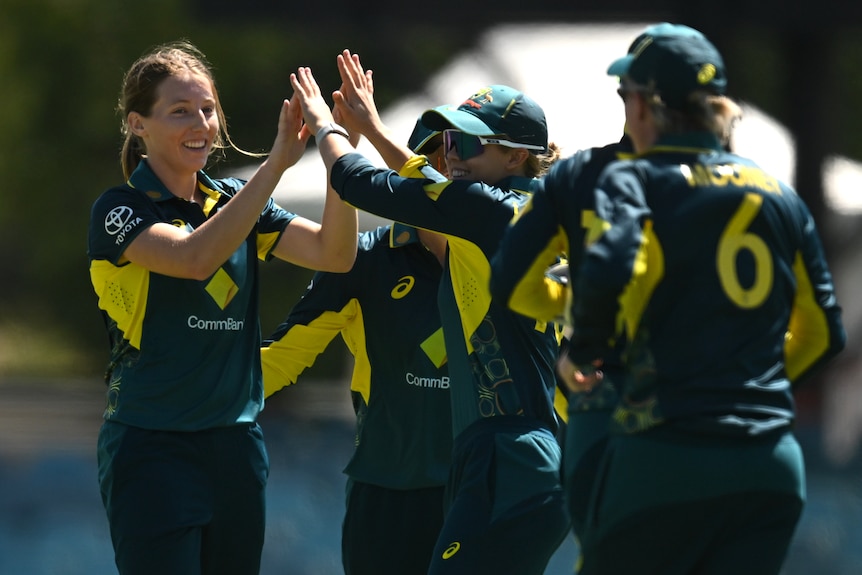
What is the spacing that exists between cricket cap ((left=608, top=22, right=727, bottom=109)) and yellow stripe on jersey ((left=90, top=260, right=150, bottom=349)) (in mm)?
1367

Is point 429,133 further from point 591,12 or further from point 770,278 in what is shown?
point 591,12

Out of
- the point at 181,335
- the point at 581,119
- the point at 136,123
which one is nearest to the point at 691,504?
the point at 181,335

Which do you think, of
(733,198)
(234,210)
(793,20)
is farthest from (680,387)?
(793,20)

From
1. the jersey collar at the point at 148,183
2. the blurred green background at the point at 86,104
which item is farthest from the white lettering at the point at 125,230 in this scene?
the blurred green background at the point at 86,104

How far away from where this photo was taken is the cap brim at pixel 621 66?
112 inches

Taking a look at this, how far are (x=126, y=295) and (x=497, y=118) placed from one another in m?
1.02

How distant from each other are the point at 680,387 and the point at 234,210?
1288mm

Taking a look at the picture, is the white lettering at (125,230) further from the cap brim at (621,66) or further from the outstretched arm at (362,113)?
the cap brim at (621,66)

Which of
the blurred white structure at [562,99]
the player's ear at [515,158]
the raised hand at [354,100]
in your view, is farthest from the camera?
the blurred white structure at [562,99]

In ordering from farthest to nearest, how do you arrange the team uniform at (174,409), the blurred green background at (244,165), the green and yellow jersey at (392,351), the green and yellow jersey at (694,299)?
the blurred green background at (244,165), the green and yellow jersey at (392,351), the team uniform at (174,409), the green and yellow jersey at (694,299)

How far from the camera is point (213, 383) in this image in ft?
11.7

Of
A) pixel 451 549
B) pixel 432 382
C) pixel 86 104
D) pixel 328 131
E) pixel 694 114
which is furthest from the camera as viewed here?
pixel 86 104

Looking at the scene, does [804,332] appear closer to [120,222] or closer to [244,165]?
[120,222]

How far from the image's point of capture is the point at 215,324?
11.8ft
